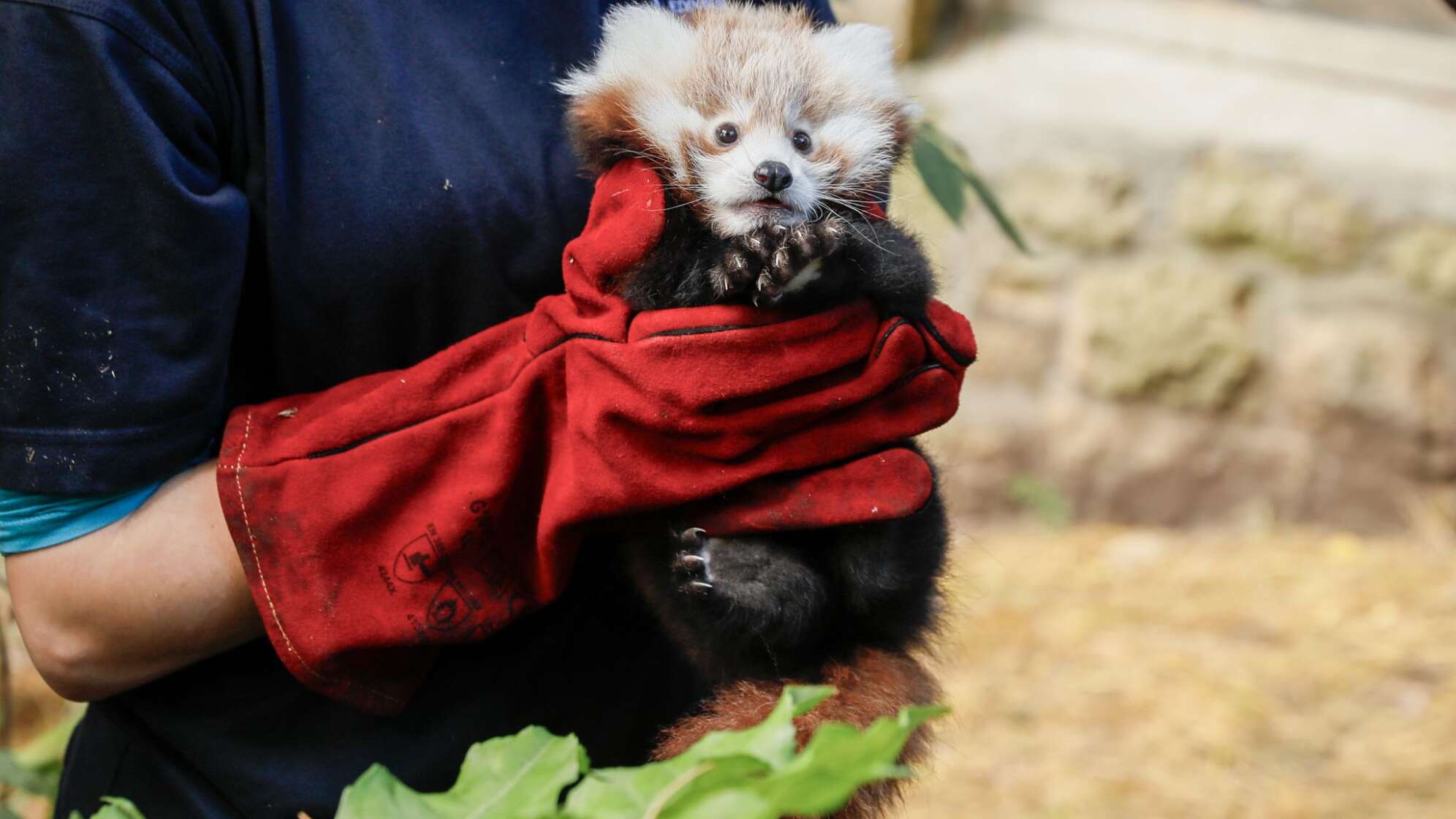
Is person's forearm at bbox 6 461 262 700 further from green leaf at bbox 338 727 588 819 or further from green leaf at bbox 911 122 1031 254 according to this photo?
green leaf at bbox 911 122 1031 254

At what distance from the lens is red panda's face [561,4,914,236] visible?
1.18 m

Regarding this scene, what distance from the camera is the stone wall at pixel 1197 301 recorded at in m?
3.01

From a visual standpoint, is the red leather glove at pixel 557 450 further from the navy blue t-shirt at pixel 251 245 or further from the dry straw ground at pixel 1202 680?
the dry straw ground at pixel 1202 680

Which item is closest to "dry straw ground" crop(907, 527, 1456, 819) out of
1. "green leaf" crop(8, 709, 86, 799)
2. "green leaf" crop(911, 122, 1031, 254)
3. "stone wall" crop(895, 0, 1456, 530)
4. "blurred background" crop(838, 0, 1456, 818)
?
"blurred background" crop(838, 0, 1456, 818)

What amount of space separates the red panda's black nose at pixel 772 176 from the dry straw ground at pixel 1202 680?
132 cm

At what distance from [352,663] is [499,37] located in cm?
62

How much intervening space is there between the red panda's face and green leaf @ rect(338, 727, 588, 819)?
555mm

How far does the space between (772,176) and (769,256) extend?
0.13 meters

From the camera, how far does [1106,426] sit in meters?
3.35

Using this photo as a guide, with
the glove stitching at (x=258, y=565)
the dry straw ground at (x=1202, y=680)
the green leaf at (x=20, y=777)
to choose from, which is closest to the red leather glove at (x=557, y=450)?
the glove stitching at (x=258, y=565)

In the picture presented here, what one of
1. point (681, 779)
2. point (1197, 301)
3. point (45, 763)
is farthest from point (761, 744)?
point (1197, 301)

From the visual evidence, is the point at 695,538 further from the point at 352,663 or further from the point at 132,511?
the point at 132,511

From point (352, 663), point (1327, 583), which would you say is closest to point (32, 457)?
point (352, 663)

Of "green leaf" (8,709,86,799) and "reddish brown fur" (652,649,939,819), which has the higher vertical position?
"reddish brown fur" (652,649,939,819)
